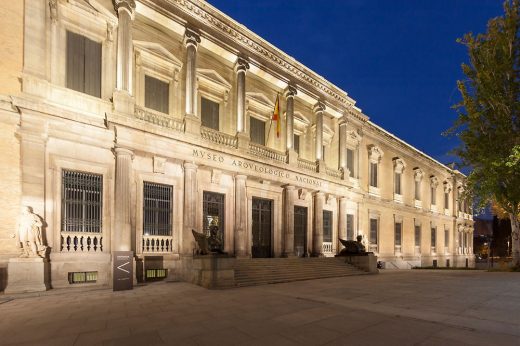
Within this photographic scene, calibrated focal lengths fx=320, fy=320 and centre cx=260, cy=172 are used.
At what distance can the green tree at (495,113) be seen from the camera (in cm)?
2003

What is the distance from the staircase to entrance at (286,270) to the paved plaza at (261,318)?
288 cm

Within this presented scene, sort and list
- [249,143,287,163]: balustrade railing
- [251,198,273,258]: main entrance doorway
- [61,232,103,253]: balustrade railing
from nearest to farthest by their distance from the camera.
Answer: [61,232,103,253]: balustrade railing, [249,143,287,163]: balustrade railing, [251,198,273,258]: main entrance doorway

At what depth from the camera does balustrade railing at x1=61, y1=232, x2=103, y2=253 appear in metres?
12.3

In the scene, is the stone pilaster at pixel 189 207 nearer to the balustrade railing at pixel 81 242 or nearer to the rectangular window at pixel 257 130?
the balustrade railing at pixel 81 242

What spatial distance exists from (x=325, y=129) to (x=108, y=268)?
18.4 metres

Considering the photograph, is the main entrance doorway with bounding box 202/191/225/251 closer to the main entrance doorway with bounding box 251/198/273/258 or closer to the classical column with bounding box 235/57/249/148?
the main entrance doorway with bounding box 251/198/273/258

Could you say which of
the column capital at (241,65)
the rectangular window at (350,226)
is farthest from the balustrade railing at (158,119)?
the rectangular window at (350,226)

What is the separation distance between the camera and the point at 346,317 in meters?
7.47

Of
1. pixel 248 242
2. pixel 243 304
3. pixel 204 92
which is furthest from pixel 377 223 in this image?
pixel 243 304

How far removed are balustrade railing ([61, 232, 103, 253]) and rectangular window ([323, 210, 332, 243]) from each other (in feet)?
52.3

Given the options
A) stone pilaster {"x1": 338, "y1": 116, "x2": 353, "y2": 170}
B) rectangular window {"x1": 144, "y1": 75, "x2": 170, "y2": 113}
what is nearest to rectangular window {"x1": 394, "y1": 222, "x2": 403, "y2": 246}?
stone pilaster {"x1": 338, "y1": 116, "x2": 353, "y2": 170}

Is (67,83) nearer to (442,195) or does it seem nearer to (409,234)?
(409,234)

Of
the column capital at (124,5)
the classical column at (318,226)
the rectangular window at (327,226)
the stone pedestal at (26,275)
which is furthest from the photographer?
the rectangular window at (327,226)

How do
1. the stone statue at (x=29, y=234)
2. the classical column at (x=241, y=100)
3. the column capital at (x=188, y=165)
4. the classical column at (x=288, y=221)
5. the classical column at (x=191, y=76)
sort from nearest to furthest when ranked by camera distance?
the stone statue at (x=29, y=234) < the column capital at (x=188, y=165) < the classical column at (x=191, y=76) < the classical column at (x=241, y=100) < the classical column at (x=288, y=221)
